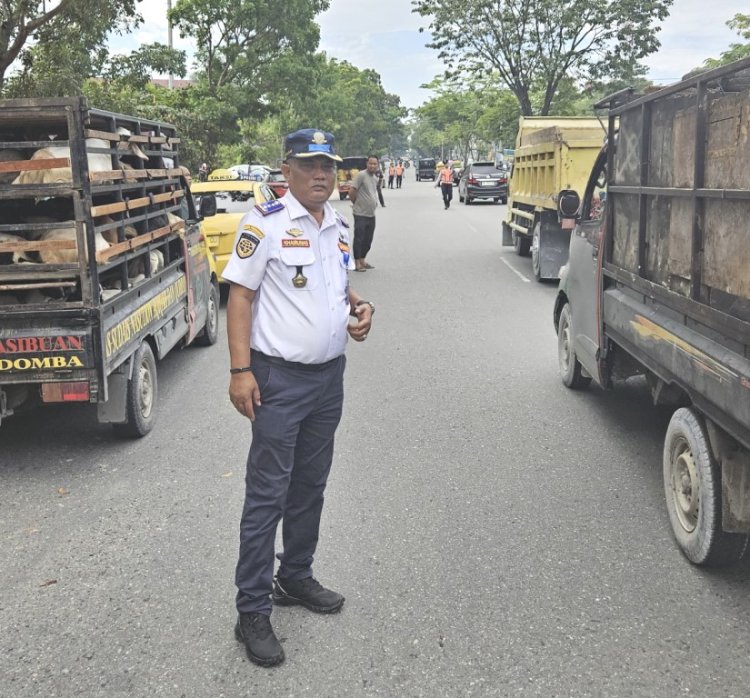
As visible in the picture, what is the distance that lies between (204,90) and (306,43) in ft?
14.1

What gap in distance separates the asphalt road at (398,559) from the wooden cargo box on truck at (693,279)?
0.38 metres

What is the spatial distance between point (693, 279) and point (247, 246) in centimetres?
198

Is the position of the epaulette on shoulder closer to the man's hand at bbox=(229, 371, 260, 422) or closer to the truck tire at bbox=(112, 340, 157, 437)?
the man's hand at bbox=(229, 371, 260, 422)

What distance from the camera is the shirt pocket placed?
9.59 ft

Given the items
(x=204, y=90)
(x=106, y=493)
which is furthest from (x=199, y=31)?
(x=106, y=493)

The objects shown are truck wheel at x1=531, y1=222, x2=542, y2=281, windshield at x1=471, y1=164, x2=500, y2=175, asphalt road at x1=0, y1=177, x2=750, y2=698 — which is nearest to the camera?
asphalt road at x1=0, y1=177, x2=750, y2=698

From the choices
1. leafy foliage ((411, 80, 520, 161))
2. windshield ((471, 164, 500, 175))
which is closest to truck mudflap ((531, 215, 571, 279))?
windshield ((471, 164, 500, 175))

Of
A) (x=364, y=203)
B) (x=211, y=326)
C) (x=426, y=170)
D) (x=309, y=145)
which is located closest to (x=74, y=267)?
(x=309, y=145)

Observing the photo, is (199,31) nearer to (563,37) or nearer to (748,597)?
(563,37)

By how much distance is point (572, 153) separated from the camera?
37.2 feet

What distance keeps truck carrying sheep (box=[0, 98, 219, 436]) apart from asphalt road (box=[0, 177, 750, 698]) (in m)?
0.51

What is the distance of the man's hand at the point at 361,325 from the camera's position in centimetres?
324

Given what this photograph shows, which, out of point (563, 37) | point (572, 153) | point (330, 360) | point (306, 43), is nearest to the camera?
point (330, 360)

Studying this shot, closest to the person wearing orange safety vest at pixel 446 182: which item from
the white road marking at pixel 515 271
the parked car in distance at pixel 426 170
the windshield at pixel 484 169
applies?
the windshield at pixel 484 169
